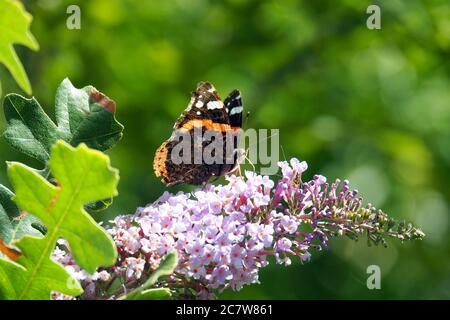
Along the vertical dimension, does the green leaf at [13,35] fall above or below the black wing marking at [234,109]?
below

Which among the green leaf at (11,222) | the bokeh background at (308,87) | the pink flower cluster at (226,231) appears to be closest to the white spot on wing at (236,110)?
the pink flower cluster at (226,231)

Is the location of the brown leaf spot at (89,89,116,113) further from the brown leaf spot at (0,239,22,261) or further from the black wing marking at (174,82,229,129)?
the black wing marking at (174,82,229,129)

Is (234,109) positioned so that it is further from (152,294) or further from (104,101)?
(152,294)

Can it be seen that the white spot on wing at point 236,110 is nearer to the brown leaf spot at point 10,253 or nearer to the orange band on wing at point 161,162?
the orange band on wing at point 161,162

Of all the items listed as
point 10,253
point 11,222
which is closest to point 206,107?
point 11,222

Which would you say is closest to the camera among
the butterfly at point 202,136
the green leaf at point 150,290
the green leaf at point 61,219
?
the green leaf at point 61,219

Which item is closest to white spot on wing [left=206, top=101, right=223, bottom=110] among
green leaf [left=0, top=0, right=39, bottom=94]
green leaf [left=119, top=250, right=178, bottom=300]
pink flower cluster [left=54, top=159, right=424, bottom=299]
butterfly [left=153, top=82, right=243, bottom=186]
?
butterfly [left=153, top=82, right=243, bottom=186]
